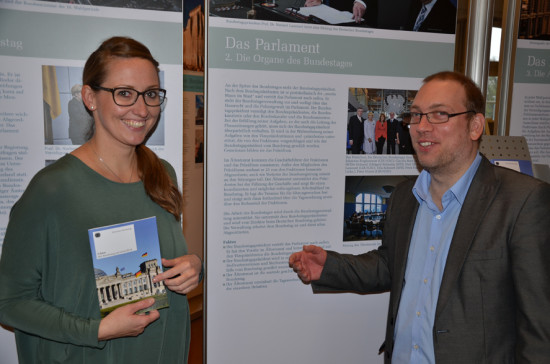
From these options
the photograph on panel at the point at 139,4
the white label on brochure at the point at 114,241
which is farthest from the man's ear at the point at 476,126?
the photograph on panel at the point at 139,4

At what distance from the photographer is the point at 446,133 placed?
80.6 inches

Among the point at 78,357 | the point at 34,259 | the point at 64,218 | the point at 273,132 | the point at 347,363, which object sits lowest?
the point at 347,363

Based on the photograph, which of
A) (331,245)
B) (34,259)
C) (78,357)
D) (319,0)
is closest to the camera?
(34,259)

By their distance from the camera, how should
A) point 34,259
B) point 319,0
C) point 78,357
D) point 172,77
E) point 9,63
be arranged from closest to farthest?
point 34,259, point 78,357, point 9,63, point 172,77, point 319,0

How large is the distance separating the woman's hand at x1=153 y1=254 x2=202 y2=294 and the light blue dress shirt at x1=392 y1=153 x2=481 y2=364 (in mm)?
990

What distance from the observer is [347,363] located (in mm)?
3057

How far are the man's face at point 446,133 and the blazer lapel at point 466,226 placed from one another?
0.14 meters

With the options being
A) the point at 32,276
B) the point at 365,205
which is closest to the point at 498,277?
the point at 365,205

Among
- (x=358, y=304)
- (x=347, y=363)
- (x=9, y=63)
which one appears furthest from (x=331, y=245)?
(x=9, y=63)

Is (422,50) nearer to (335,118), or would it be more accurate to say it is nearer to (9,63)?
(335,118)

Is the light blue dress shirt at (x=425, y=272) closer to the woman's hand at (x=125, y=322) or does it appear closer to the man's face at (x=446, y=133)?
the man's face at (x=446, y=133)

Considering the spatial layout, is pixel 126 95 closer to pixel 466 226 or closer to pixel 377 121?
pixel 466 226

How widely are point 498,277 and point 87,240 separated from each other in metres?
1.63

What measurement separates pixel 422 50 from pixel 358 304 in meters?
1.81
